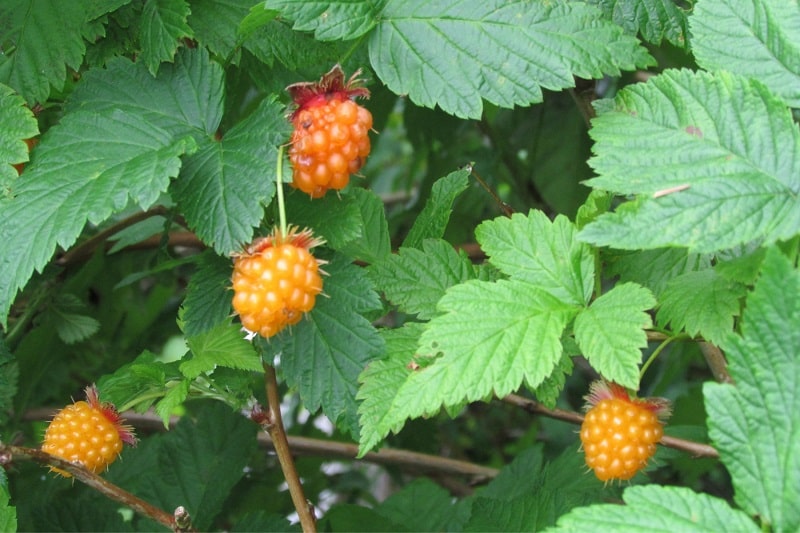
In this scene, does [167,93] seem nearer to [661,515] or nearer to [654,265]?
[654,265]

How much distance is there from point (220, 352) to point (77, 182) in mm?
280

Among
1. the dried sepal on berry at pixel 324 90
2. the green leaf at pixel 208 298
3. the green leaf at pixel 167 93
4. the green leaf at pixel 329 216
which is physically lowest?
the green leaf at pixel 208 298

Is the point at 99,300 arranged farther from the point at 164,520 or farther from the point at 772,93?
the point at 772,93

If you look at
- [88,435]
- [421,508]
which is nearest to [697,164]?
[88,435]

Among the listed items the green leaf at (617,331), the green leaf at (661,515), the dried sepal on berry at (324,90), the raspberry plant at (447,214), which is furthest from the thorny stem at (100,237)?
the green leaf at (661,515)

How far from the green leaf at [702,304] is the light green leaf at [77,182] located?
616mm

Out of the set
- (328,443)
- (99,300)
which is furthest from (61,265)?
(328,443)

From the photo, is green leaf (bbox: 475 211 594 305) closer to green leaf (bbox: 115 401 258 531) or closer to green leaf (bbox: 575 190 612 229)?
green leaf (bbox: 575 190 612 229)

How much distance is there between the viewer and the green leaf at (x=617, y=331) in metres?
1.02

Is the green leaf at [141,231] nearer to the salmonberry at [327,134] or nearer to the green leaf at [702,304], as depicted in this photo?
the salmonberry at [327,134]

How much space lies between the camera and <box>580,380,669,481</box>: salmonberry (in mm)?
1103

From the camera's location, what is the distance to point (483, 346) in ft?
3.40

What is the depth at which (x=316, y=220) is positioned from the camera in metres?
1.21

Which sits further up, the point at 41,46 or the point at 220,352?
the point at 41,46
